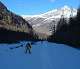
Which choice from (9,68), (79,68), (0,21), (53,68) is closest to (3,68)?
(9,68)

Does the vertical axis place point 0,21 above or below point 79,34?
above

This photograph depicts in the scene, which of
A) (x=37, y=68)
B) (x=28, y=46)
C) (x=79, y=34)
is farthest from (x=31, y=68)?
(x=79, y=34)

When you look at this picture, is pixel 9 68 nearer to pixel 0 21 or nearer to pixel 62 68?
pixel 62 68

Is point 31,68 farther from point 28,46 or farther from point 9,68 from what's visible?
point 28,46

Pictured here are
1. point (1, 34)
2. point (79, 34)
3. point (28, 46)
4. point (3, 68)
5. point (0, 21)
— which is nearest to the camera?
point (3, 68)

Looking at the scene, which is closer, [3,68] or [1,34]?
[3,68]

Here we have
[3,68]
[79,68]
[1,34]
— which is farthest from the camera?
[1,34]

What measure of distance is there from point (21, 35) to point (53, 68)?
506ft

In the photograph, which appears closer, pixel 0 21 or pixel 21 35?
pixel 21 35

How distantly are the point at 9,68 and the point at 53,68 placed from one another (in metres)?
2.55

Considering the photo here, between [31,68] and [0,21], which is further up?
[0,21]

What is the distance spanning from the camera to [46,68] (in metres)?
16.7

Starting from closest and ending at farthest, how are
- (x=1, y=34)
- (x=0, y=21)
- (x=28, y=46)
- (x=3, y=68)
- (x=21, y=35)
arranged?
(x=3, y=68) < (x=28, y=46) < (x=1, y=34) < (x=21, y=35) < (x=0, y=21)

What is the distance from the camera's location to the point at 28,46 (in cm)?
3719
